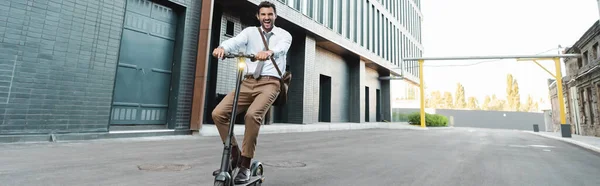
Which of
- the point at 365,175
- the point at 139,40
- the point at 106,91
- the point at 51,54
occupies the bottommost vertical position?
the point at 365,175

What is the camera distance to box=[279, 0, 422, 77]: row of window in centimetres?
1728

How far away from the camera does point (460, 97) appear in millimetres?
74062

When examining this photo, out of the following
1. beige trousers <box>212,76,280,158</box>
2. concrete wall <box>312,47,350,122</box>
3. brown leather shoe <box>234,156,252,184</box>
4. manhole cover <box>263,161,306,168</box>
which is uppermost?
concrete wall <box>312,47,350,122</box>

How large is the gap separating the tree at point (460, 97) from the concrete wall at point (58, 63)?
80707mm

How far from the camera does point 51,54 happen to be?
5965 millimetres

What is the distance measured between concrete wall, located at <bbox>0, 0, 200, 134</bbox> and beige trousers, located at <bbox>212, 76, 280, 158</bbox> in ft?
18.9

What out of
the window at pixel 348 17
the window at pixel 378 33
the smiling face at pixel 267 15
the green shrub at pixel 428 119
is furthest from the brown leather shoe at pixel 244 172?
the green shrub at pixel 428 119

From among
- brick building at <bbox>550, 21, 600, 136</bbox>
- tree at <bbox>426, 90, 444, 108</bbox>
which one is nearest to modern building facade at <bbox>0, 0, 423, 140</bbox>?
brick building at <bbox>550, 21, 600, 136</bbox>

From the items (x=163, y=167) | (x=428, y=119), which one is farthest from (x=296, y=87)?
(x=428, y=119)

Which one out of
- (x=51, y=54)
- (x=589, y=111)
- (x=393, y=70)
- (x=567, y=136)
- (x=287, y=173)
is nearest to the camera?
(x=287, y=173)

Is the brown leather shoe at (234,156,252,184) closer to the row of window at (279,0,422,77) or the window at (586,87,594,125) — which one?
the row of window at (279,0,422,77)

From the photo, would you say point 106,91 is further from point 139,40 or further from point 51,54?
point 139,40

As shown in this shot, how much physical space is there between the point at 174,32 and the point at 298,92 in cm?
766

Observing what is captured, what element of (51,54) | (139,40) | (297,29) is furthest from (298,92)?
(51,54)
